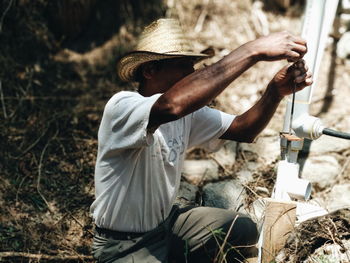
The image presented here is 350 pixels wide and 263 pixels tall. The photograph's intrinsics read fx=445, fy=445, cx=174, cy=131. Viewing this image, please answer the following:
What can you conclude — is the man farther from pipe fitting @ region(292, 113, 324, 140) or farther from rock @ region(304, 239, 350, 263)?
rock @ region(304, 239, 350, 263)

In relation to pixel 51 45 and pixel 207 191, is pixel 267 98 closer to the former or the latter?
pixel 207 191

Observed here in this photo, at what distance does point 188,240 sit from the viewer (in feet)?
8.45

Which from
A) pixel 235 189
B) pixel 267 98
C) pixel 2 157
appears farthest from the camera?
pixel 2 157

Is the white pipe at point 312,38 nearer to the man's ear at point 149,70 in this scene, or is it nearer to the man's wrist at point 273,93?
the man's wrist at point 273,93

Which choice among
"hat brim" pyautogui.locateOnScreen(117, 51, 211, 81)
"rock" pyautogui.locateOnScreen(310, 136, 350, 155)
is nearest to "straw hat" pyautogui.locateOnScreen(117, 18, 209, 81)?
"hat brim" pyautogui.locateOnScreen(117, 51, 211, 81)

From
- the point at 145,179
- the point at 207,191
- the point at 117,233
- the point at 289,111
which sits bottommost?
the point at 207,191

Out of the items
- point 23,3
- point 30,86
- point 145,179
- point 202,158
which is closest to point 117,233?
point 145,179

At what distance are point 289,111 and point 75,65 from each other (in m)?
2.87

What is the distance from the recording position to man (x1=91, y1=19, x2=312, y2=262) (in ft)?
6.39

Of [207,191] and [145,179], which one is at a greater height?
[145,179]

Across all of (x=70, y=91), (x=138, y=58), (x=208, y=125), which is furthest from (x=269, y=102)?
(x=70, y=91)

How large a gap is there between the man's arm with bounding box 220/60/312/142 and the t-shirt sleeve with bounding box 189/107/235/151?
0.15 ft

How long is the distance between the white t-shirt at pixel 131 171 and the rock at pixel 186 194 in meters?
0.72

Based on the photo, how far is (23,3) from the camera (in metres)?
4.65
